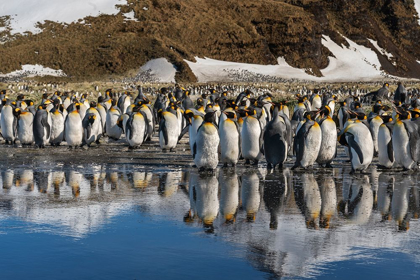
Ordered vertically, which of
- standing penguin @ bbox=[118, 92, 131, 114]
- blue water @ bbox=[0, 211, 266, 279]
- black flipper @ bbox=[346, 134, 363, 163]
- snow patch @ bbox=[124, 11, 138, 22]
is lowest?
blue water @ bbox=[0, 211, 266, 279]

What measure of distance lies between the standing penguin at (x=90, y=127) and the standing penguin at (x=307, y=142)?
5555 mm

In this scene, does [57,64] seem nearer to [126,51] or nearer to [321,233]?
[126,51]

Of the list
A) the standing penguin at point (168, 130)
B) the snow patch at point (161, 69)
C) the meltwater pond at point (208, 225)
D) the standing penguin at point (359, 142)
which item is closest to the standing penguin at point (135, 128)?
the standing penguin at point (168, 130)

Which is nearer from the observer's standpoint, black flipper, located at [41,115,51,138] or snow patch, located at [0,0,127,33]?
black flipper, located at [41,115,51,138]

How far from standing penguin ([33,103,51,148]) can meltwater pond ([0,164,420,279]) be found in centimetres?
353

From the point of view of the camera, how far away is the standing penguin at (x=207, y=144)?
11.1 m

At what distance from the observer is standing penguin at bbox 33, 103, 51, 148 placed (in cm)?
1478

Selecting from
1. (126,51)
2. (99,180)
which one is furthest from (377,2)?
(99,180)

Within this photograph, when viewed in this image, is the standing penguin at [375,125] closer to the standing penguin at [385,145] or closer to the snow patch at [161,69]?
the standing penguin at [385,145]

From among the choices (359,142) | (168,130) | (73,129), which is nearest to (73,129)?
(73,129)

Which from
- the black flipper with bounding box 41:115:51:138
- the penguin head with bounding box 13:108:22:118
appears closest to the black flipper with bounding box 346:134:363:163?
the black flipper with bounding box 41:115:51:138

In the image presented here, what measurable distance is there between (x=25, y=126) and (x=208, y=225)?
8.95 meters

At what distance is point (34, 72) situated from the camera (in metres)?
61.2

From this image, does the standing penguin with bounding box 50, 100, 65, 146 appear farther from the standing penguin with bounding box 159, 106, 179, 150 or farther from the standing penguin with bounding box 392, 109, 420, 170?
the standing penguin with bounding box 392, 109, 420, 170
